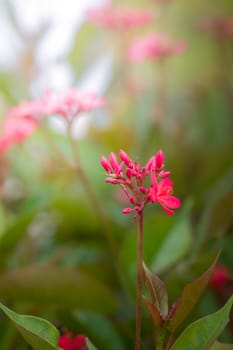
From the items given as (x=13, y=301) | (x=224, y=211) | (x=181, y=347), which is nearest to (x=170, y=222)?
(x=224, y=211)

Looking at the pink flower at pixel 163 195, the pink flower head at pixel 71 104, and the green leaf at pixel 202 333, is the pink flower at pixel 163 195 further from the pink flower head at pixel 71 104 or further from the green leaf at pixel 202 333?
the pink flower head at pixel 71 104

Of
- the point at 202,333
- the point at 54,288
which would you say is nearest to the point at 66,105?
the point at 54,288

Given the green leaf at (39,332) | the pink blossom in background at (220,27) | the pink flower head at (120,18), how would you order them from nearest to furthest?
1. the green leaf at (39,332)
2. the pink flower head at (120,18)
3. the pink blossom in background at (220,27)

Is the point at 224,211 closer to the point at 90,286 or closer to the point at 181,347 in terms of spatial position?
the point at 90,286

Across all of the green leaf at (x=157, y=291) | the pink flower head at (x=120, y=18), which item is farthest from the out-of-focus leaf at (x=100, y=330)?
the pink flower head at (x=120, y=18)

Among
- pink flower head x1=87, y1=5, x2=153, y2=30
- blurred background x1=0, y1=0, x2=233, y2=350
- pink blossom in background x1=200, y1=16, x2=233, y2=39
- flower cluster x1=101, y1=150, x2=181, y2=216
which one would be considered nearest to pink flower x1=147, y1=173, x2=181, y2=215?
flower cluster x1=101, y1=150, x2=181, y2=216

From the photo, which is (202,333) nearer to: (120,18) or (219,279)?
(219,279)
